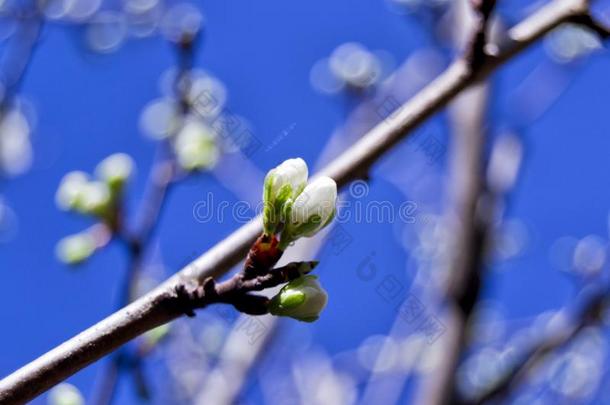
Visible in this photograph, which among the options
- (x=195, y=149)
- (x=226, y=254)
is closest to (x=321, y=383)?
(x=195, y=149)

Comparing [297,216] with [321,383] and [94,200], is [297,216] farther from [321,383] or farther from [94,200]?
[321,383]

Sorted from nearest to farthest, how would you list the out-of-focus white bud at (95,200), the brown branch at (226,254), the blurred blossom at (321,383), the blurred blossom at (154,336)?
1. the brown branch at (226,254)
2. the blurred blossom at (154,336)
3. the out-of-focus white bud at (95,200)
4. the blurred blossom at (321,383)

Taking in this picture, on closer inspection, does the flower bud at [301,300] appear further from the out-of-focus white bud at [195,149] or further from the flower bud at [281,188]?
the out-of-focus white bud at [195,149]

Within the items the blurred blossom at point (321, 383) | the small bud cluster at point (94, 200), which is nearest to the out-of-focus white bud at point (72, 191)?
the small bud cluster at point (94, 200)

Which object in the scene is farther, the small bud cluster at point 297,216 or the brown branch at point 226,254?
the small bud cluster at point 297,216

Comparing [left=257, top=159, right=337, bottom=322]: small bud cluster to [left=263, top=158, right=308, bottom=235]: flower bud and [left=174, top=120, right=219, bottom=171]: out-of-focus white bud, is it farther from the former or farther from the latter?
[left=174, top=120, right=219, bottom=171]: out-of-focus white bud

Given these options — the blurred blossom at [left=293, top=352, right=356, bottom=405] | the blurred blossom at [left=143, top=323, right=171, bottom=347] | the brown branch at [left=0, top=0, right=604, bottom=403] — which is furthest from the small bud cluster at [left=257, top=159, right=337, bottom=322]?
the blurred blossom at [left=293, top=352, right=356, bottom=405]
